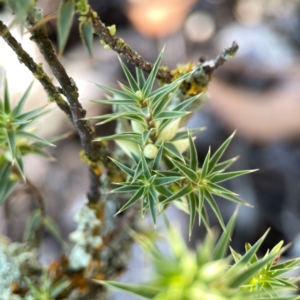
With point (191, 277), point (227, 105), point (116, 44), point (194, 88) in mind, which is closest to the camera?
point (191, 277)

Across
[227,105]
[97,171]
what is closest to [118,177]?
[97,171]

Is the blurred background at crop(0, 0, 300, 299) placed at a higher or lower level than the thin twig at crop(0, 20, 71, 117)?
lower

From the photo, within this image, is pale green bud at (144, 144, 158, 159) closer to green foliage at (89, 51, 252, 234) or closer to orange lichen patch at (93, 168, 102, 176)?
green foliage at (89, 51, 252, 234)

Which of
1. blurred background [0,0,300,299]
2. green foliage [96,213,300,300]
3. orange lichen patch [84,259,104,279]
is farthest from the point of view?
blurred background [0,0,300,299]

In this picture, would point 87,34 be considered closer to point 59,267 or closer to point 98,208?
point 98,208

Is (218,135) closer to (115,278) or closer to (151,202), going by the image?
(115,278)

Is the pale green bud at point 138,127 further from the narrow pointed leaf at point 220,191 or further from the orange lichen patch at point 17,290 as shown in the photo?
the orange lichen patch at point 17,290

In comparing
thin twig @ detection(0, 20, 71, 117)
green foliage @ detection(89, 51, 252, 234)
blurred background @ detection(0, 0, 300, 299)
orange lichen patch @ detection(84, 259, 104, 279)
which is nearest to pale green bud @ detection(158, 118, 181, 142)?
green foliage @ detection(89, 51, 252, 234)
